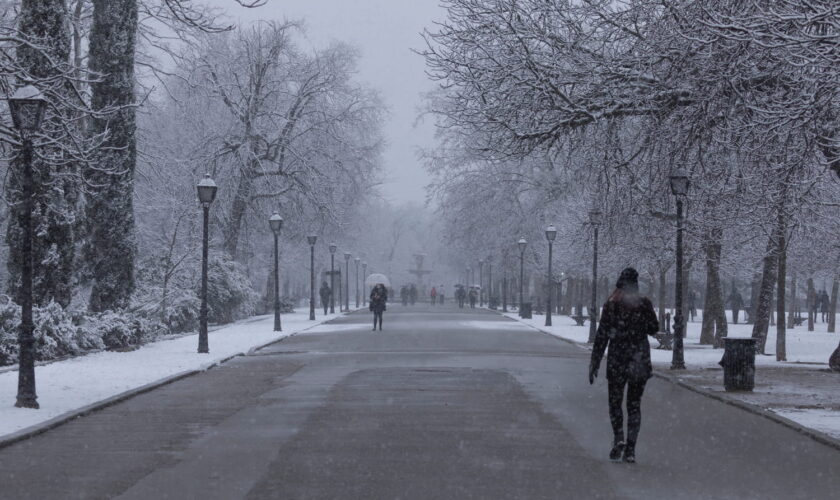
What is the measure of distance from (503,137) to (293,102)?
109 feet

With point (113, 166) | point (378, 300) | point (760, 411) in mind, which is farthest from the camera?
point (378, 300)

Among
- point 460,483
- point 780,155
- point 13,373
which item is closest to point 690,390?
point 780,155

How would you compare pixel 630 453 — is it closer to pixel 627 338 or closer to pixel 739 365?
pixel 627 338

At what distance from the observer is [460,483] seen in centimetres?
882

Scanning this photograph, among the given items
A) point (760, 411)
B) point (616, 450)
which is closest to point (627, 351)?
point (616, 450)

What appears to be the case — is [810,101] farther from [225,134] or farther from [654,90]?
[225,134]

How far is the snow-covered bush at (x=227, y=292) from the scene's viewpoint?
143 feet

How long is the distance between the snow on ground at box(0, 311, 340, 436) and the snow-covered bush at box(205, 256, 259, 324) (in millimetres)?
11982

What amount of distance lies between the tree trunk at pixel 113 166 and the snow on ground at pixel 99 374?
1868 mm

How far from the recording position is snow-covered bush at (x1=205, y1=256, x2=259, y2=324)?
43469 mm

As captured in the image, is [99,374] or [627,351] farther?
[99,374]

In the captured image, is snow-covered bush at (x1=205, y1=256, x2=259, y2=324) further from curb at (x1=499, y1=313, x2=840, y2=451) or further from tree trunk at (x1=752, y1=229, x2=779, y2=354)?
curb at (x1=499, y1=313, x2=840, y2=451)

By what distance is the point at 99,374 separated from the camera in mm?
19203

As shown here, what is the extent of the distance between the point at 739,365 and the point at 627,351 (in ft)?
24.4
